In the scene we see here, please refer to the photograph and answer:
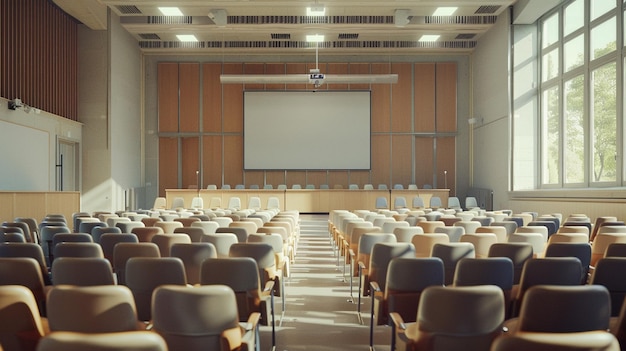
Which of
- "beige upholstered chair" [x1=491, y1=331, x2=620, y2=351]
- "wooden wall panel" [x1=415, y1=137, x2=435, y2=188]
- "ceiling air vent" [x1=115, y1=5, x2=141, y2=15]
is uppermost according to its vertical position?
"ceiling air vent" [x1=115, y1=5, x2=141, y2=15]

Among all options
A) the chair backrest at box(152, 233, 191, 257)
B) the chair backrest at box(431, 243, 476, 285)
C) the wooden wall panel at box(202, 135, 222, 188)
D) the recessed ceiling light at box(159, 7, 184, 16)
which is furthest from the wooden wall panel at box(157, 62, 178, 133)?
the chair backrest at box(431, 243, 476, 285)

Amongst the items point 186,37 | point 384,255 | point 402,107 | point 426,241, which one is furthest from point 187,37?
point 384,255

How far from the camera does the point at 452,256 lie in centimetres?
498

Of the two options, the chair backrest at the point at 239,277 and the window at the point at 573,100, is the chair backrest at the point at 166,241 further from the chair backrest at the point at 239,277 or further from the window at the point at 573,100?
the window at the point at 573,100

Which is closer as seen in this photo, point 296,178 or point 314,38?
point 314,38

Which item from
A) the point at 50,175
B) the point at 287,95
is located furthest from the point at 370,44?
the point at 50,175

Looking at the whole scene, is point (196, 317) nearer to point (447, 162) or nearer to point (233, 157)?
point (233, 157)

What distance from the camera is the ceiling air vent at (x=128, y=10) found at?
1756 cm

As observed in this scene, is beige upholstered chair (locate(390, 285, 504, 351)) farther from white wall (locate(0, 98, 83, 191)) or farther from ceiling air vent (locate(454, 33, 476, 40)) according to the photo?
ceiling air vent (locate(454, 33, 476, 40))

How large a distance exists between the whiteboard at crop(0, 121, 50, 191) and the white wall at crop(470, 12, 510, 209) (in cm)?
1387

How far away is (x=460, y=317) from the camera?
288cm

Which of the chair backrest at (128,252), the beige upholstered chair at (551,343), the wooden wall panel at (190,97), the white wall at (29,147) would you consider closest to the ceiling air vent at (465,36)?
the wooden wall panel at (190,97)

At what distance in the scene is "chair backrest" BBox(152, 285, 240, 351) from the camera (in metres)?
2.90

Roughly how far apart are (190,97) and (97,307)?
20.8 metres
